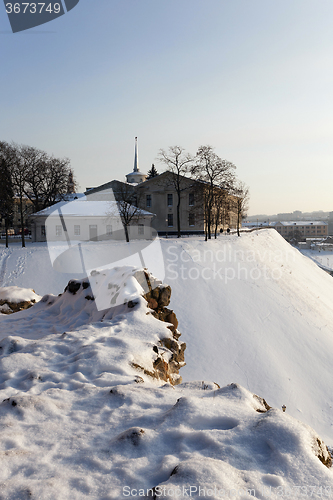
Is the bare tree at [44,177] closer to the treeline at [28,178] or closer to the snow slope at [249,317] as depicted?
the treeline at [28,178]

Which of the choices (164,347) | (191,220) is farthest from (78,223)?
(164,347)

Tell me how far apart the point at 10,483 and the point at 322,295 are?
32979 mm

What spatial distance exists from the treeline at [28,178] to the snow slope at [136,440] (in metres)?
34.5

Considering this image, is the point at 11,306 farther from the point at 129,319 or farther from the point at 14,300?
the point at 129,319

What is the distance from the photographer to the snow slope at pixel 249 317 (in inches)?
594

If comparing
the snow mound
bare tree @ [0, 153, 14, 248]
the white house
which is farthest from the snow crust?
the white house

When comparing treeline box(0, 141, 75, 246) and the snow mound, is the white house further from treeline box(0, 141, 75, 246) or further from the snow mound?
the snow mound

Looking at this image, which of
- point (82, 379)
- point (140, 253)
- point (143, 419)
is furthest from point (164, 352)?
point (140, 253)

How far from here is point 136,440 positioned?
3.30 metres

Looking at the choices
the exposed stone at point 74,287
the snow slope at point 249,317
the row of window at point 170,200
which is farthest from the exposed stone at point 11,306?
the row of window at point 170,200

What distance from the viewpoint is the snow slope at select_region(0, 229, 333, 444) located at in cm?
1508

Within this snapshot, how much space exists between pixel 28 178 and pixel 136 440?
46.2 meters

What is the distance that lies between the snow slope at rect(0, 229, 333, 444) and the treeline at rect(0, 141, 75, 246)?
8.71m

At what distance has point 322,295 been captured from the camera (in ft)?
99.8
